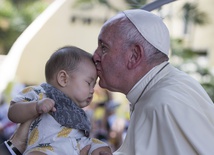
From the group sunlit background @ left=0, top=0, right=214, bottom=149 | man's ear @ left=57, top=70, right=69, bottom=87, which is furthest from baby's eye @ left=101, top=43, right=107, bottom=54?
sunlit background @ left=0, top=0, right=214, bottom=149

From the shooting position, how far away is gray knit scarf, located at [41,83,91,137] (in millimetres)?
3027

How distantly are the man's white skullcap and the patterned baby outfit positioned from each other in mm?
541

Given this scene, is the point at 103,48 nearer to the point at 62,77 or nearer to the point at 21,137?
the point at 62,77

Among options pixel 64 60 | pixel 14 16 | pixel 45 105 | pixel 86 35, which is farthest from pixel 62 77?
pixel 14 16

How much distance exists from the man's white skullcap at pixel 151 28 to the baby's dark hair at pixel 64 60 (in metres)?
0.34

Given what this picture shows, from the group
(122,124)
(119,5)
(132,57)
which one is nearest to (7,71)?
(119,5)

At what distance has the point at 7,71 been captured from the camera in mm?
12969

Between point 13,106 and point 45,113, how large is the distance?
17cm

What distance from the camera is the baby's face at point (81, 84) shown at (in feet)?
10.1

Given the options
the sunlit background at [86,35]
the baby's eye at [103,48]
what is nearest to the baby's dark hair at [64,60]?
the baby's eye at [103,48]

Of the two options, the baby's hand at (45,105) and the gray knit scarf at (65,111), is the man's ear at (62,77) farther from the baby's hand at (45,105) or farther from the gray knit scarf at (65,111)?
the baby's hand at (45,105)

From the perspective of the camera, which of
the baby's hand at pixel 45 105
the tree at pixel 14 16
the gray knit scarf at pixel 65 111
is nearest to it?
the baby's hand at pixel 45 105

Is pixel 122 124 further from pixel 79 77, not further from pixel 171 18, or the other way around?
pixel 79 77

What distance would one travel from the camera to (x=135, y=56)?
3.21 m
